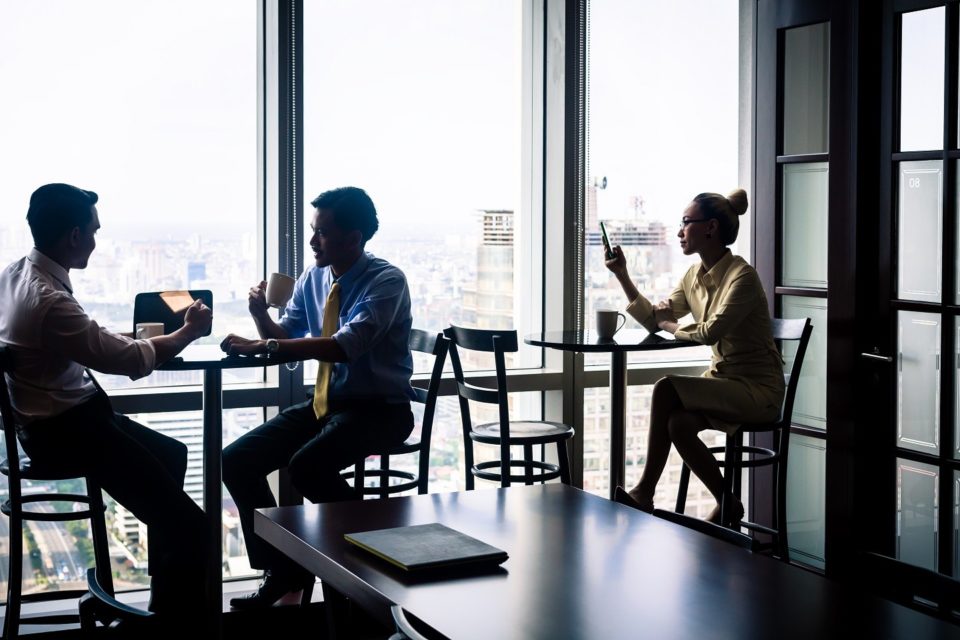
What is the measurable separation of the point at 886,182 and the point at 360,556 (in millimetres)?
2618

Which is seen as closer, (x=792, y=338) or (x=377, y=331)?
(x=377, y=331)

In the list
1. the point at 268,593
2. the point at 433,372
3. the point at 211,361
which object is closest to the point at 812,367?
the point at 433,372

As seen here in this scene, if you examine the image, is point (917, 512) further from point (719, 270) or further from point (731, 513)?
point (719, 270)

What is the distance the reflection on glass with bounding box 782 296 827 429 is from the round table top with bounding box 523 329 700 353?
0.60 m

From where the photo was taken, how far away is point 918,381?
3.60 meters

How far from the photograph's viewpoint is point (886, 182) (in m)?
3.66

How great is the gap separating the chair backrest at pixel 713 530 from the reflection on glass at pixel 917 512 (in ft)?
5.78

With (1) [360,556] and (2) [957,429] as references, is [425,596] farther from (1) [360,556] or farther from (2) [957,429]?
(2) [957,429]

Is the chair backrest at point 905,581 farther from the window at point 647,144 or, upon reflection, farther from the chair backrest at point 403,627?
the window at point 647,144

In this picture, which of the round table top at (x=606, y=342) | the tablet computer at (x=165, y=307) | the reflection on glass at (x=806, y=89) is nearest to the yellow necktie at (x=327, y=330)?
the tablet computer at (x=165, y=307)

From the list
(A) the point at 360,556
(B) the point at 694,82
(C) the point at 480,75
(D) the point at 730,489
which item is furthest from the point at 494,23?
(A) the point at 360,556

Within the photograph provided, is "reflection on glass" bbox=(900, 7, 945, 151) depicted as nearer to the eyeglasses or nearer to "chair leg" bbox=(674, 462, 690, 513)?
the eyeglasses

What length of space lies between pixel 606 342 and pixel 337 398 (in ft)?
3.12

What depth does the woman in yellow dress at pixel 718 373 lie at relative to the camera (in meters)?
3.86
